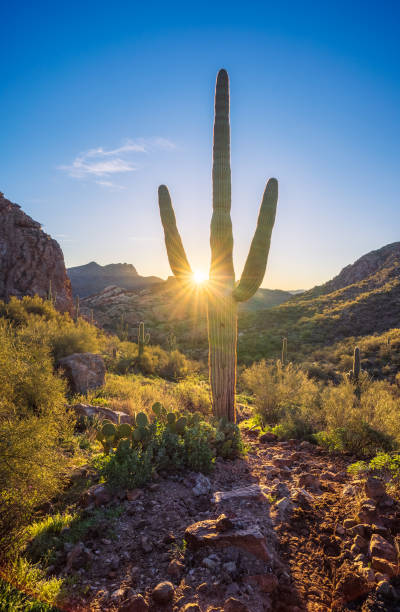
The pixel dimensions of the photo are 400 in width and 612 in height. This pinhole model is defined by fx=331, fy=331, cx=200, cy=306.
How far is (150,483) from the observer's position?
410 cm

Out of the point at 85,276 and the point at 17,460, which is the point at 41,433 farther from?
the point at 85,276

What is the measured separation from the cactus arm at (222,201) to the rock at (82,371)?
159 inches

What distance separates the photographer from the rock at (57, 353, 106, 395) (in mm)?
7980

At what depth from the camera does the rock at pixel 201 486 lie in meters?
4.11

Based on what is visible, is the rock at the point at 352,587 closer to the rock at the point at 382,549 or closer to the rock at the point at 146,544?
the rock at the point at 382,549

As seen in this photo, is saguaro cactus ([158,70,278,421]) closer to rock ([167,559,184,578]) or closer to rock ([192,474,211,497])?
rock ([192,474,211,497])

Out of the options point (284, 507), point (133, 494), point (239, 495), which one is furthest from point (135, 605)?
point (284, 507)

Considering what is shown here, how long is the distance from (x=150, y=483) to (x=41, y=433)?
4.82ft

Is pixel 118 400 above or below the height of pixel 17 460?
below

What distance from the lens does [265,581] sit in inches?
104

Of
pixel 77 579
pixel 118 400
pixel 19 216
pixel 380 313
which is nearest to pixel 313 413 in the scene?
pixel 118 400

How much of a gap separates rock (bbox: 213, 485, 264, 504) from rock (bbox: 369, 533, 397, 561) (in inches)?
51.3

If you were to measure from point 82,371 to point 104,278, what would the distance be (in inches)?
2212

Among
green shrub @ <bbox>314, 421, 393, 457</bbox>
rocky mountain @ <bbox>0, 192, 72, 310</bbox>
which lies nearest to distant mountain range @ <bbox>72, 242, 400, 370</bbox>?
rocky mountain @ <bbox>0, 192, 72, 310</bbox>
